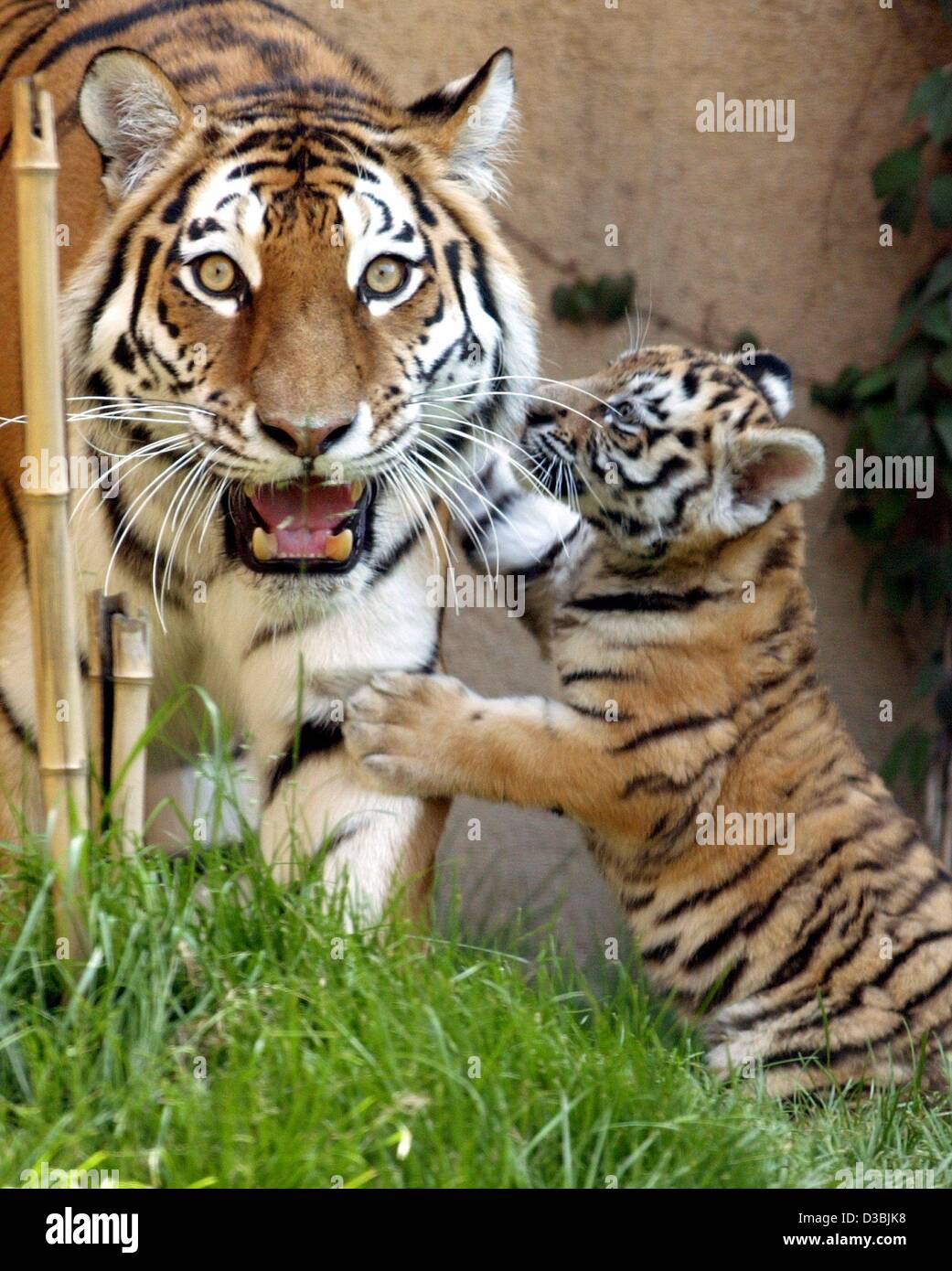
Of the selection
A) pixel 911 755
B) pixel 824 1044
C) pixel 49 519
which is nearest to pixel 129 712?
pixel 49 519

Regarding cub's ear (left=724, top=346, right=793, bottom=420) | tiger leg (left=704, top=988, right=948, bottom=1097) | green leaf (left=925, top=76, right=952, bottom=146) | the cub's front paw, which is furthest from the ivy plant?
the cub's front paw

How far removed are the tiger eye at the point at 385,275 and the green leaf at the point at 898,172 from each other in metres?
2.10

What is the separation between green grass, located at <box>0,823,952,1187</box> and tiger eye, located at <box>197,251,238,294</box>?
0.98m

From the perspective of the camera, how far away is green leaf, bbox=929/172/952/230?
4582 mm

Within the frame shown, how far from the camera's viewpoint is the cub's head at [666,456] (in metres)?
3.30

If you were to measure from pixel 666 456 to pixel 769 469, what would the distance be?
200mm

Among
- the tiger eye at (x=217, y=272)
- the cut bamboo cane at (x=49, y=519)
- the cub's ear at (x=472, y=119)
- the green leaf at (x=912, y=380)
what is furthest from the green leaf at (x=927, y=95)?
the cut bamboo cane at (x=49, y=519)

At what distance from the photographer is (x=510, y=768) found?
332 cm

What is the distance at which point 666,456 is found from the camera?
333 centimetres

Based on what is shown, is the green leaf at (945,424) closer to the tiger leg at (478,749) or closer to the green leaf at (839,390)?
the green leaf at (839,390)

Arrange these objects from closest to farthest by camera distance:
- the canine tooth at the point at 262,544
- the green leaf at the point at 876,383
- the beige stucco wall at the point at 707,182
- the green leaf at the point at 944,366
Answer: the canine tooth at the point at 262,544 → the green leaf at the point at 944,366 → the green leaf at the point at 876,383 → the beige stucco wall at the point at 707,182

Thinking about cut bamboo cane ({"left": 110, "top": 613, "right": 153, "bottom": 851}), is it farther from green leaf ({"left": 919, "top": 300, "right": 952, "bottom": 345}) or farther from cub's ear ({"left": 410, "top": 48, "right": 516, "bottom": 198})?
green leaf ({"left": 919, "top": 300, "right": 952, "bottom": 345})
